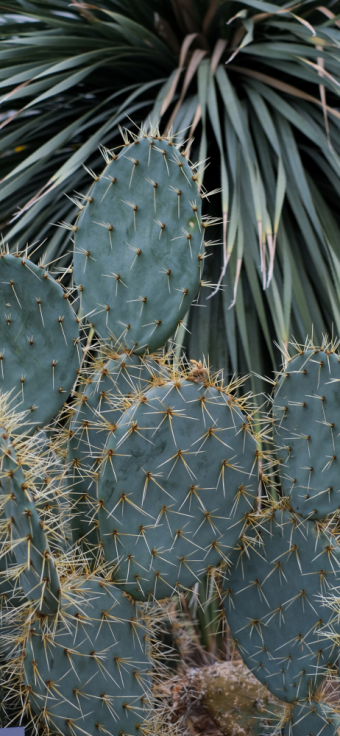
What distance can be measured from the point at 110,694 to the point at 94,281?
22.1 inches

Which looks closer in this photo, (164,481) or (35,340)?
(164,481)

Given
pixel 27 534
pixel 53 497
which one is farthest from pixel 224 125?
pixel 27 534

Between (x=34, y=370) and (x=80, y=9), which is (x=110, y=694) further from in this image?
(x=80, y=9)

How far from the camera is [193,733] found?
1.21 meters

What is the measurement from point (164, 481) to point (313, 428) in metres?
0.23

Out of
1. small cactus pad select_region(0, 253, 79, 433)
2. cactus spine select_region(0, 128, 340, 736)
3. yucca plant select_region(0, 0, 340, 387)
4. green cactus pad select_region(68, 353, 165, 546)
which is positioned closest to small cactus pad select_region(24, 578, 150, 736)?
cactus spine select_region(0, 128, 340, 736)

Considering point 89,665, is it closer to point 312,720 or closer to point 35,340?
point 312,720

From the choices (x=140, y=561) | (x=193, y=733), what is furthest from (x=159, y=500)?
(x=193, y=733)

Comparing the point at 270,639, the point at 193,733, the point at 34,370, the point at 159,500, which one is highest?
the point at 34,370

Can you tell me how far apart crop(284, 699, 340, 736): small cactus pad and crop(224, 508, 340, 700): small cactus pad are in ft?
0.06

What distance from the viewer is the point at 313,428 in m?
0.94

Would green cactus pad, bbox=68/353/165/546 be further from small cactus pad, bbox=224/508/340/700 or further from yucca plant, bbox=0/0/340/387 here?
yucca plant, bbox=0/0/340/387

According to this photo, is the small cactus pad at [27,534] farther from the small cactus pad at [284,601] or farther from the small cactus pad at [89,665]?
the small cactus pad at [284,601]

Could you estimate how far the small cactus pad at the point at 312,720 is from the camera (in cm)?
91
